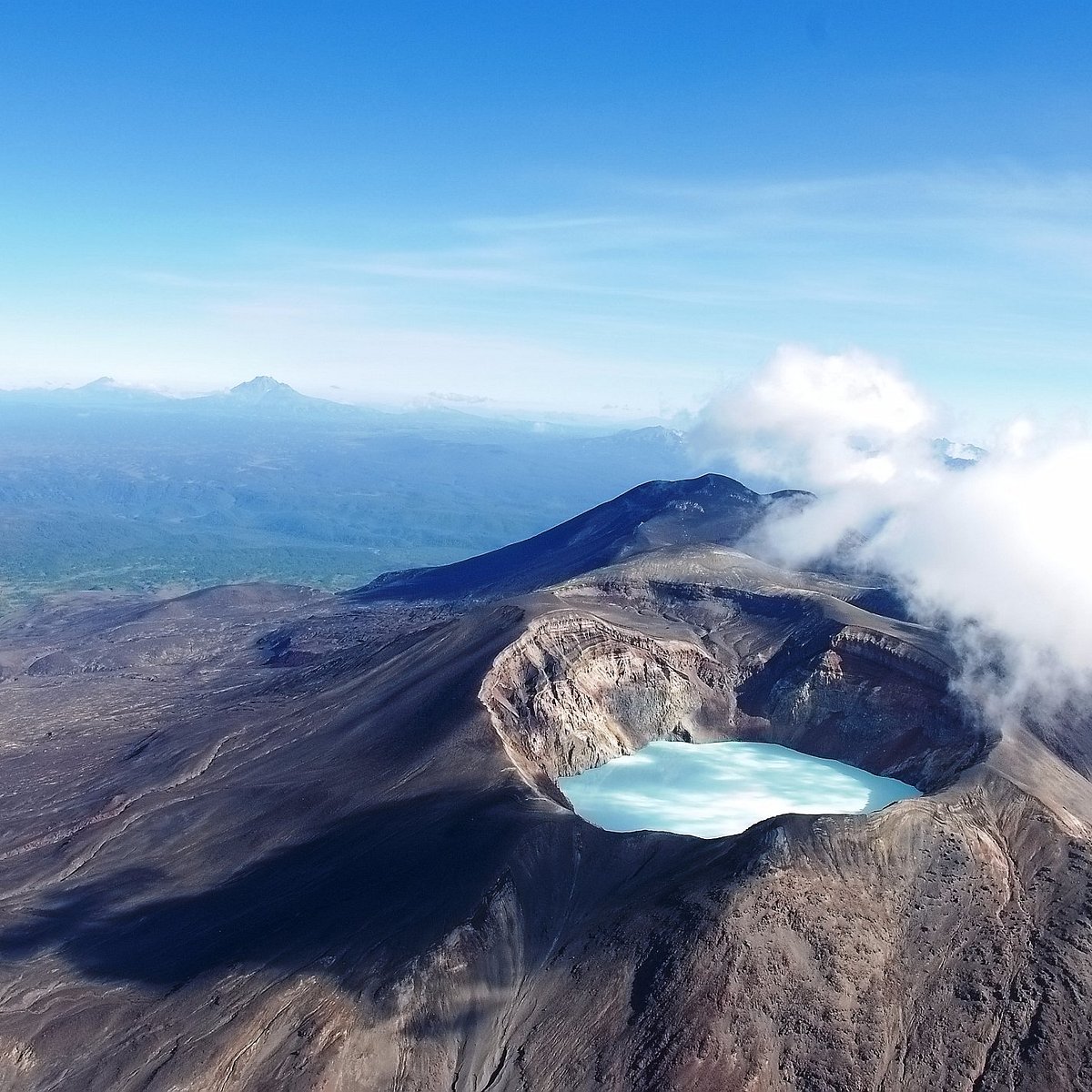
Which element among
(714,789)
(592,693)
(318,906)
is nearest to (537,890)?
(318,906)

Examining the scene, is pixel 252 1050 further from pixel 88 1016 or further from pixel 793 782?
Answer: pixel 793 782

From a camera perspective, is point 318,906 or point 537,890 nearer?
point 537,890

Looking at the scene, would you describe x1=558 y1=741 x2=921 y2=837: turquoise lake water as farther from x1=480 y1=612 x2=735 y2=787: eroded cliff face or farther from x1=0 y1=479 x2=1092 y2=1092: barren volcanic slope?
x1=0 y1=479 x2=1092 y2=1092: barren volcanic slope

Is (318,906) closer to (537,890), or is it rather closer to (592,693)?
(537,890)

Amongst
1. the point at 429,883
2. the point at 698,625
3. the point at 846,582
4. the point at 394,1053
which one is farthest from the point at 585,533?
the point at 394,1053

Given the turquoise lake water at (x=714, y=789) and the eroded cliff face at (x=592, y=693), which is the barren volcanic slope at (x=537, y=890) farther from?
the turquoise lake water at (x=714, y=789)

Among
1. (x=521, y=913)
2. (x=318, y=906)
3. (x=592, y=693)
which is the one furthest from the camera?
(x=592, y=693)
